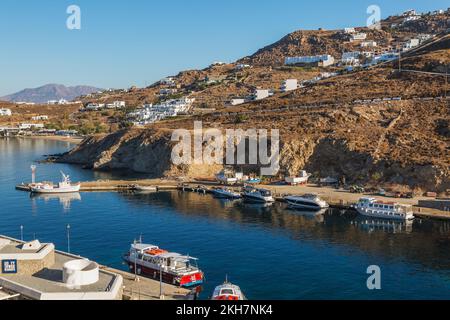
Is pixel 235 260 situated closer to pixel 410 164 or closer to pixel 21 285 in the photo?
pixel 21 285

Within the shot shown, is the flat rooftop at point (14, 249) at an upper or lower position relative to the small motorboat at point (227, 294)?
upper

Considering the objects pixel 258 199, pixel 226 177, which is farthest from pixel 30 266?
pixel 226 177

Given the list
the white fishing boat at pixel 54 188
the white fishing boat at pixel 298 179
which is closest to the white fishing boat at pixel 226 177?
the white fishing boat at pixel 298 179

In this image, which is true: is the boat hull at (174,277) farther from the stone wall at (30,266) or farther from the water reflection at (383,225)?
the water reflection at (383,225)

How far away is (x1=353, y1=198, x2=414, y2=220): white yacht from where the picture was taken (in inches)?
2805

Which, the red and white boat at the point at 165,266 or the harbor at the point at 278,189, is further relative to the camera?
the harbor at the point at 278,189

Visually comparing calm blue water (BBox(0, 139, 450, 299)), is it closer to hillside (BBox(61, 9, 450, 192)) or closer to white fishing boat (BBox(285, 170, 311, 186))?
white fishing boat (BBox(285, 170, 311, 186))

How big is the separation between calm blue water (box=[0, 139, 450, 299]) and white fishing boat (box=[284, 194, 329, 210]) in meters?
2.38

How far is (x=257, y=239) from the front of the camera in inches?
2477

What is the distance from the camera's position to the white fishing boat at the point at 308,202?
78938mm

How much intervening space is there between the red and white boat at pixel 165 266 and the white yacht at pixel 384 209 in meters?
31.5

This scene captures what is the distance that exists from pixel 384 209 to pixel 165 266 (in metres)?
37.0

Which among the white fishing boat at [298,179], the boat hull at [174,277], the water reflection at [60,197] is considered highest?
the white fishing boat at [298,179]

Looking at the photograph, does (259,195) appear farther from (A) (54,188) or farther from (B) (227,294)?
(B) (227,294)
